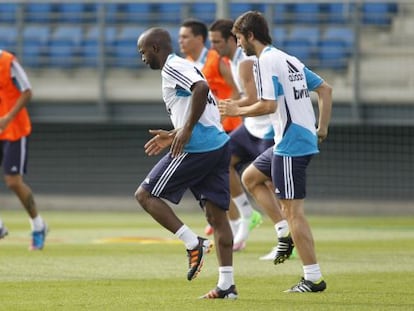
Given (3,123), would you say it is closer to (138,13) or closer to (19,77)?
(19,77)

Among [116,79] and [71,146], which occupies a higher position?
[116,79]

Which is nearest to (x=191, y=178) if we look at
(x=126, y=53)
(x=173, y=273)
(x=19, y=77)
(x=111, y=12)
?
(x=173, y=273)

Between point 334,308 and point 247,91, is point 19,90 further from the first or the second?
point 334,308

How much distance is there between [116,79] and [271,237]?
9923mm

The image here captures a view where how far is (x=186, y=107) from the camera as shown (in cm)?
847

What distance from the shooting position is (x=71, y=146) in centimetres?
2584

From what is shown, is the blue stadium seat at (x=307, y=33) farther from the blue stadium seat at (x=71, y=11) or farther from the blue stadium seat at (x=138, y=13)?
the blue stadium seat at (x=71, y=11)

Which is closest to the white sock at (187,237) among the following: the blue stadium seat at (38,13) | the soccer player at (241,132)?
the soccer player at (241,132)

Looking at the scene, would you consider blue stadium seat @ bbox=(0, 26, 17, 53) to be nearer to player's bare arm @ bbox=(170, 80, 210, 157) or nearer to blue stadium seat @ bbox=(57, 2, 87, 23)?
blue stadium seat @ bbox=(57, 2, 87, 23)

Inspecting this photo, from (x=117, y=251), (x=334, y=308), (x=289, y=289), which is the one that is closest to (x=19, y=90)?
(x=117, y=251)

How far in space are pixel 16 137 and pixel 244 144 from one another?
279 cm

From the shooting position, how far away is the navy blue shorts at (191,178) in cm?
843

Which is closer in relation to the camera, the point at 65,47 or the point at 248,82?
the point at 248,82

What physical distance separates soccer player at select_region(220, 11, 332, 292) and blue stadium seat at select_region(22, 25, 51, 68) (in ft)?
55.2
